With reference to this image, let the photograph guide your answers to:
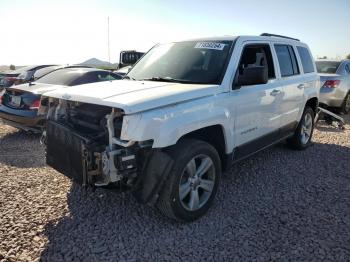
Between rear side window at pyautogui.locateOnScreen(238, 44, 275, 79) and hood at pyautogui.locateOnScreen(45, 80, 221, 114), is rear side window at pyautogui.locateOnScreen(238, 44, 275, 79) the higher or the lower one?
the higher one

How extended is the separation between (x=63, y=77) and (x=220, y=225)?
5.46m

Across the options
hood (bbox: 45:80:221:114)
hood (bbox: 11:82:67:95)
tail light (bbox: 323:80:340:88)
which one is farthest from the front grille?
tail light (bbox: 323:80:340:88)

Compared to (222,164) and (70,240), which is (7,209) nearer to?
(70,240)

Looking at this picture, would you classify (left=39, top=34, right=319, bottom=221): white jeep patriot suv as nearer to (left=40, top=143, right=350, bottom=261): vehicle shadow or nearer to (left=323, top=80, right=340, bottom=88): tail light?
(left=40, top=143, right=350, bottom=261): vehicle shadow

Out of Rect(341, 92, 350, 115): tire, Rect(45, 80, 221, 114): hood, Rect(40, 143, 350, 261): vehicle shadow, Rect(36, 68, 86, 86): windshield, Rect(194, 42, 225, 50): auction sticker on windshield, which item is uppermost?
Rect(194, 42, 225, 50): auction sticker on windshield

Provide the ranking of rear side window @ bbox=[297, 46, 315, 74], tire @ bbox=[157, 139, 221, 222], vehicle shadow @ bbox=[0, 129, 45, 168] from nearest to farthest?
tire @ bbox=[157, 139, 221, 222], vehicle shadow @ bbox=[0, 129, 45, 168], rear side window @ bbox=[297, 46, 315, 74]

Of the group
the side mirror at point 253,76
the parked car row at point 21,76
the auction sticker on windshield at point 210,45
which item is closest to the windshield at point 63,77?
the parked car row at point 21,76

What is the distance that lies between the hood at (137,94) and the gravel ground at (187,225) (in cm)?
132

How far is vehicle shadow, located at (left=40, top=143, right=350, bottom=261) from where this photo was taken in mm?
3195

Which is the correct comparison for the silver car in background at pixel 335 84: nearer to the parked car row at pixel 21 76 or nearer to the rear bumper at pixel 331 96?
the rear bumper at pixel 331 96

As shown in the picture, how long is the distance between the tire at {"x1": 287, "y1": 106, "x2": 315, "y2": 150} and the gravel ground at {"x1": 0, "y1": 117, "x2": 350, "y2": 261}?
110cm

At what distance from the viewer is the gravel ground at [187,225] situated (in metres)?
3.18

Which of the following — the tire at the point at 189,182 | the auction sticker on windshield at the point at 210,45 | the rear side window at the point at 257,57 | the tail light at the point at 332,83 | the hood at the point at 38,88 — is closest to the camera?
the tire at the point at 189,182

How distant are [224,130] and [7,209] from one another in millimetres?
2682
